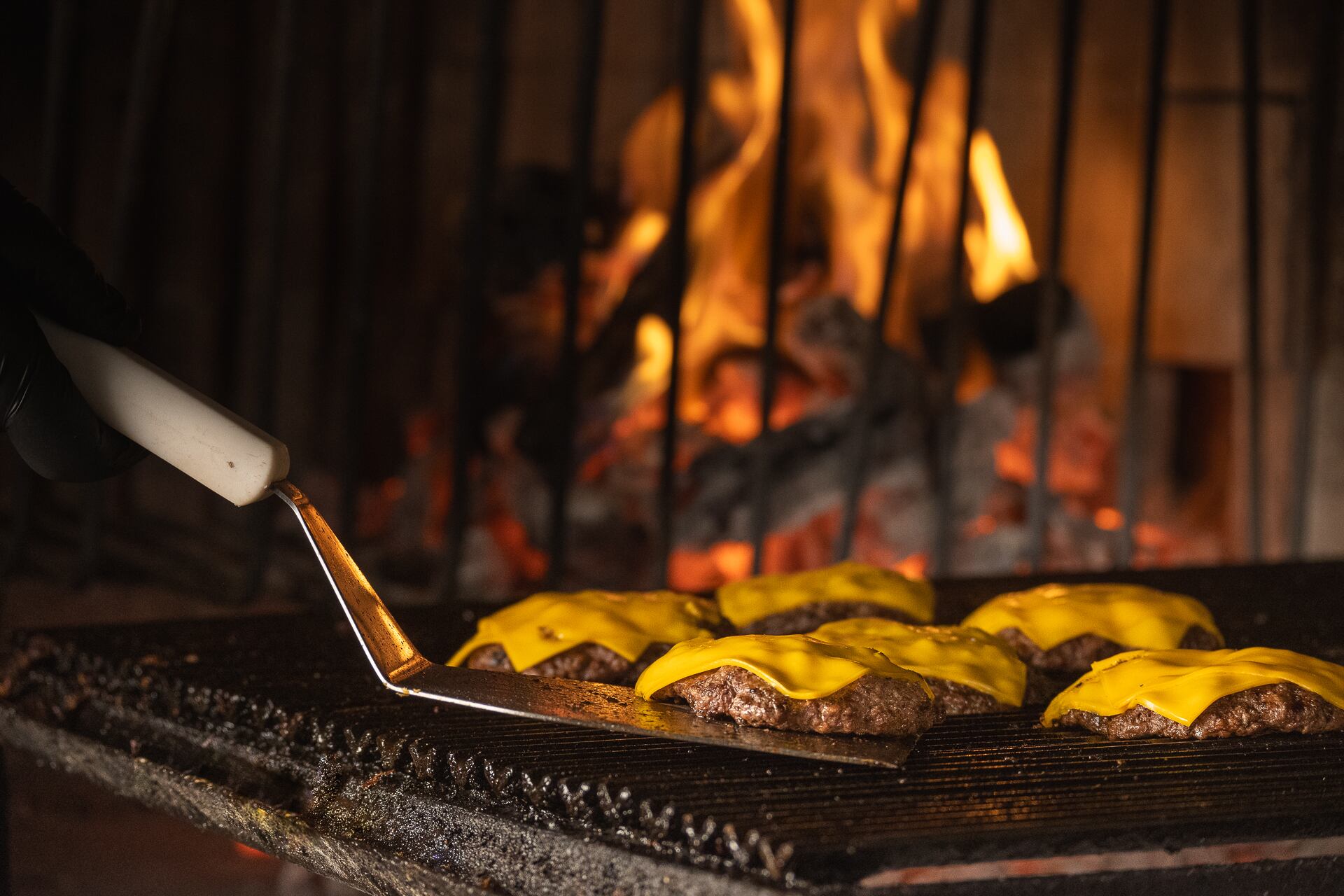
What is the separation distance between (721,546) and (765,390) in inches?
27.3

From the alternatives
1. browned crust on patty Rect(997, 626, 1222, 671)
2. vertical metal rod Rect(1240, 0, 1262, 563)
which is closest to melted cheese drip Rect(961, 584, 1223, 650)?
browned crust on patty Rect(997, 626, 1222, 671)

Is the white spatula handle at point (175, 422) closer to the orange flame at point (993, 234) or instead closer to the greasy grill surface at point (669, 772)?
the greasy grill surface at point (669, 772)

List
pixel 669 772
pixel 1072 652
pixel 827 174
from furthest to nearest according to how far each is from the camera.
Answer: pixel 827 174, pixel 1072 652, pixel 669 772

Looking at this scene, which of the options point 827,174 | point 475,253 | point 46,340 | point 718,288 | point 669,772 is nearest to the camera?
point 669,772

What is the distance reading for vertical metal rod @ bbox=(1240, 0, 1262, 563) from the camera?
3270mm

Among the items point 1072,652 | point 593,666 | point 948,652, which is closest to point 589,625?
point 593,666

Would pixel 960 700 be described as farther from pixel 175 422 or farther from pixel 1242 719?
pixel 175 422

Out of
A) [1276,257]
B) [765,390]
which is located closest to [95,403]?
[765,390]

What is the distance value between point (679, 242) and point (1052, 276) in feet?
2.75

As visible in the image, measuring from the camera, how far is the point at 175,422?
137 cm

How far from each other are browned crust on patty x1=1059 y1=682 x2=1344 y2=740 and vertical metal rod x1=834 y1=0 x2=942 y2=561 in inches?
70.3

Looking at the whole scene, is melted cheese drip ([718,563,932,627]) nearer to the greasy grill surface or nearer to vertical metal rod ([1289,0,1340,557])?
the greasy grill surface

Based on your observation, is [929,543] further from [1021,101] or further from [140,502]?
[140,502]

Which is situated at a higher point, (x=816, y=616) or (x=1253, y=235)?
(x=1253, y=235)
